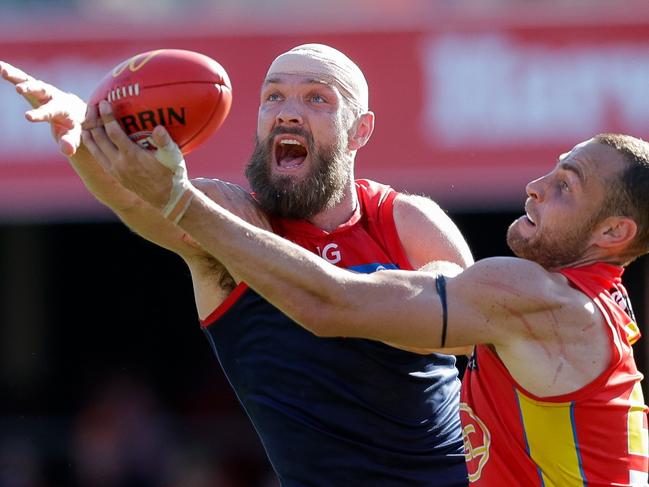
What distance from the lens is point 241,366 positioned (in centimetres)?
429

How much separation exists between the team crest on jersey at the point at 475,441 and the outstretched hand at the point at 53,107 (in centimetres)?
147

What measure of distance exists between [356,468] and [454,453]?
40 centimetres

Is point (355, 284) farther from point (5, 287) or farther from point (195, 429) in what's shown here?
point (5, 287)

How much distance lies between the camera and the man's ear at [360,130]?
15.2 feet

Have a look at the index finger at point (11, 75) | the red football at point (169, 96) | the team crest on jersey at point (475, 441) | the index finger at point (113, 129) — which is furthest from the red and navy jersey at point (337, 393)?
the index finger at point (11, 75)

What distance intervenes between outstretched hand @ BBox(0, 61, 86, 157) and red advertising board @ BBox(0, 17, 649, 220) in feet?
15.2

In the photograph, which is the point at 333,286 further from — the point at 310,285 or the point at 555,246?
the point at 555,246

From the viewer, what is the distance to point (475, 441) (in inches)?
150

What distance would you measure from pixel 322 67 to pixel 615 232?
1328 millimetres

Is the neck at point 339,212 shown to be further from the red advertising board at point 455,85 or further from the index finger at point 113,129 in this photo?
the red advertising board at point 455,85

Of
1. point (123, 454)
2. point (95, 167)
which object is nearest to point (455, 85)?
point (123, 454)

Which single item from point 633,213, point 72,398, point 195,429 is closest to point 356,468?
point 633,213

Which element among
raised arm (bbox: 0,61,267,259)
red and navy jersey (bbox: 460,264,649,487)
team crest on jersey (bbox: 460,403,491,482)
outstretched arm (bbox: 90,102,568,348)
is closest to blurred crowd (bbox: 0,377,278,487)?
raised arm (bbox: 0,61,267,259)

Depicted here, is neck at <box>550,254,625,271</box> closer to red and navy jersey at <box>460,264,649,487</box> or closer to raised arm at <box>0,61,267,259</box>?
red and navy jersey at <box>460,264,649,487</box>
